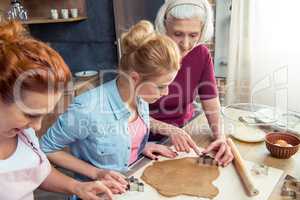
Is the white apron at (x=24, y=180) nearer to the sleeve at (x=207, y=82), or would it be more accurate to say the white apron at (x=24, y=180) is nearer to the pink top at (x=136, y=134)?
the pink top at (x=136, y=134)

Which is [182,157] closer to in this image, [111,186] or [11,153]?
[111,186]

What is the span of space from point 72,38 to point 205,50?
1.45m

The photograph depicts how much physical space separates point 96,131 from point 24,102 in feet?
1.36

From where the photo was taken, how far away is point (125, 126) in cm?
111

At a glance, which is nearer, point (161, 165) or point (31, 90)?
point (31, 90)

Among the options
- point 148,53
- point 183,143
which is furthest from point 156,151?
point 148,53

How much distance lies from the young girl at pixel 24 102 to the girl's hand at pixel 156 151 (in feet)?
0.82

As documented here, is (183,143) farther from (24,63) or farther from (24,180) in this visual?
(24,63)

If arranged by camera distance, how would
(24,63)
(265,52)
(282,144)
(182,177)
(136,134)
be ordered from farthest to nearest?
(265,52) < (136,134) < (282,144) < (182,177) < (24,63)

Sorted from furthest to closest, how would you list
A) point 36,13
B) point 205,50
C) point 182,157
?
point 36,13 < point 205,50 < point 182,157

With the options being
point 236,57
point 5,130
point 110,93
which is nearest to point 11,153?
point 5,130

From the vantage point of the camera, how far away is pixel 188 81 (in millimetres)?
1472

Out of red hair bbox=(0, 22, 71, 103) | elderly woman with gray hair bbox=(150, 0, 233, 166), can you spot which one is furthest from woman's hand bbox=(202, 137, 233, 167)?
red hair bbox=(0, 22, 71, 103)

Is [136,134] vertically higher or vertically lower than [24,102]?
lower
